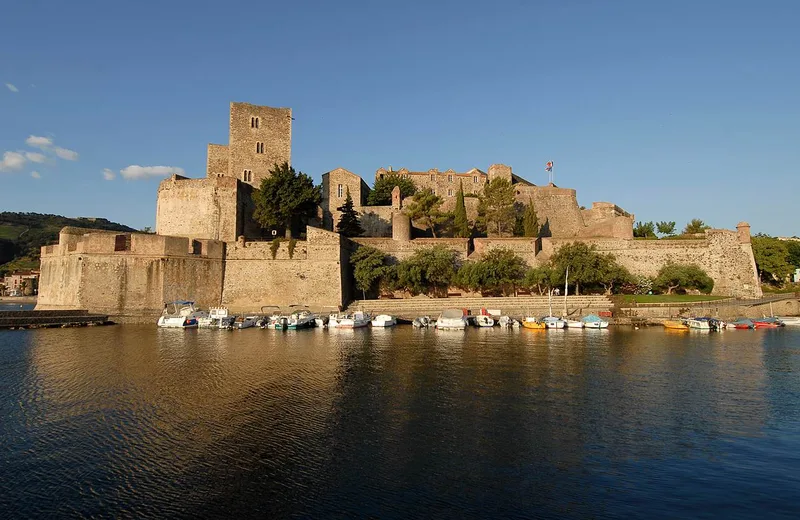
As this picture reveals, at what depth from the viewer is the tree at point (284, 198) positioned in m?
33.1

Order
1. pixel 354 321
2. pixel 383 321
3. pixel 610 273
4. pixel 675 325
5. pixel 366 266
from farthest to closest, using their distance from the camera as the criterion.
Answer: pixel 610 273 → pixel 366 266 → pixel 383 321 → pixel 675 325 → pixel 354 321

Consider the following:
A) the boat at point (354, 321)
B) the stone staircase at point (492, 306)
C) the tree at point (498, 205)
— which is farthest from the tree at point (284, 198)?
the tree at point (498, 205)

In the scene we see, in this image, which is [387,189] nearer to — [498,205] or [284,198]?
[498,205]

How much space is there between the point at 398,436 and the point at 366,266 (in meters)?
23.4

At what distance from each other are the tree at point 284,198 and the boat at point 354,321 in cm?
845

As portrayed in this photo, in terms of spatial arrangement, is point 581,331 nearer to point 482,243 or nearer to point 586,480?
point 482,243

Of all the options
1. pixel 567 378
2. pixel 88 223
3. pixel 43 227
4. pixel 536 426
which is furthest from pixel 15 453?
pixel 88 223

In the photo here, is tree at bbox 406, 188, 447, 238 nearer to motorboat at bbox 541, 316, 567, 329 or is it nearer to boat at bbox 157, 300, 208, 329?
motorboat at bbox 541, 316, 567, 329

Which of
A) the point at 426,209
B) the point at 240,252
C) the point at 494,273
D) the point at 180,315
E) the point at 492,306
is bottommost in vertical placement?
the point at 180,315

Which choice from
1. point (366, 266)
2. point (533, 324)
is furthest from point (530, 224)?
point (366, 266)

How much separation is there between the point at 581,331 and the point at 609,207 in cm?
2299

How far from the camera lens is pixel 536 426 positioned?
397 inches

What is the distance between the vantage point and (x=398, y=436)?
31.1 feet

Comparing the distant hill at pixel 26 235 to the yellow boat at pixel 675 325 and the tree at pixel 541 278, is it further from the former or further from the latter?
the yellow boat at pixel 675 325
